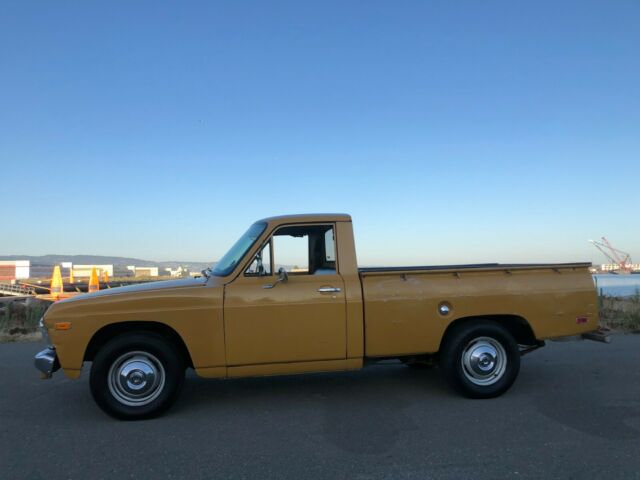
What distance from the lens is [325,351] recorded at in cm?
511

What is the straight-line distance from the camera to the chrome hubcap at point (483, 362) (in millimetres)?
5410

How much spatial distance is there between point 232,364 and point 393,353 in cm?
166

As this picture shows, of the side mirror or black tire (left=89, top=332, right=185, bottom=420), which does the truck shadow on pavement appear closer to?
black tire (left=89, top=332, right=185, bottom=420)

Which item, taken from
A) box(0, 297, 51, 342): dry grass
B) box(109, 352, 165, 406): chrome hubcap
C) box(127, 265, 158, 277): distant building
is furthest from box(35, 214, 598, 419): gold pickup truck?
box(127, 265, 158, 277): distant building

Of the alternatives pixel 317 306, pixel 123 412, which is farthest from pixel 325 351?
pixel 123 412

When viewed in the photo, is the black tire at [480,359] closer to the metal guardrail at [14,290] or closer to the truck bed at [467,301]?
the truck bed at [467,301]

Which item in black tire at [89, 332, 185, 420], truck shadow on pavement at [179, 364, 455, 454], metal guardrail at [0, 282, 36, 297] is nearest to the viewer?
truck shadow on pavement at [179, 364, 455, 454]

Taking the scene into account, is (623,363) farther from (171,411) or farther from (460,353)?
(171,411)

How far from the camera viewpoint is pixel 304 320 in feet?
16.6

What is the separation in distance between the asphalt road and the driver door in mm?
591

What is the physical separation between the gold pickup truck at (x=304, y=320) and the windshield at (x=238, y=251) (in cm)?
2

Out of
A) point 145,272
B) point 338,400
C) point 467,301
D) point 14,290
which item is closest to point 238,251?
point 338,400

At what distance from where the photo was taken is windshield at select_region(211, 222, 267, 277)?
5.30 m

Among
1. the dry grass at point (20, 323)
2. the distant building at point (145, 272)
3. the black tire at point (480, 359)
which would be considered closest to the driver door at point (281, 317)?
the black tire at point (480, 359)
